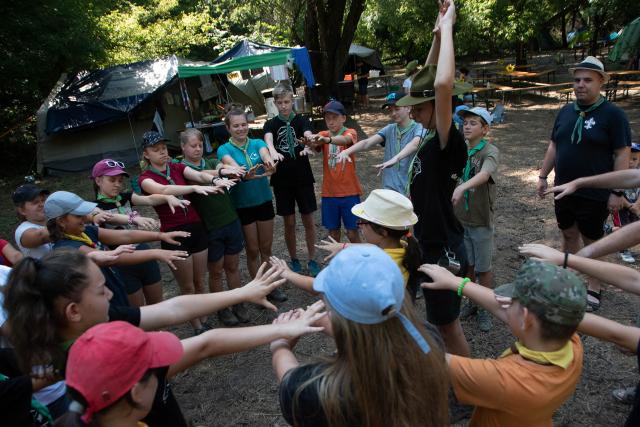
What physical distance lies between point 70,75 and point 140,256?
11.8 m

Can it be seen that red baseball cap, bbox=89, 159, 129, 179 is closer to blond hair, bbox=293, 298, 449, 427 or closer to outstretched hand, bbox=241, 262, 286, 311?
outstretched hand, bbox=241, 262, 286, 311

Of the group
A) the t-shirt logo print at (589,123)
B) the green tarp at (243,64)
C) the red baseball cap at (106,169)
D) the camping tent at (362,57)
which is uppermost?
the camping tent at (362,57)

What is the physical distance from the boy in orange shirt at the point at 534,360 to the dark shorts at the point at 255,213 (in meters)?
2.93

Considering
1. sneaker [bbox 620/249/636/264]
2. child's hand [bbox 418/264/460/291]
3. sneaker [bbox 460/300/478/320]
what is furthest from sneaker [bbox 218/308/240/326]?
sneaker [bbox 620/249/636/264]

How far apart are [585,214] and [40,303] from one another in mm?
4091

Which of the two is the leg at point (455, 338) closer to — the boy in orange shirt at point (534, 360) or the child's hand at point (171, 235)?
the boy in orange shirt at point (534, 360)

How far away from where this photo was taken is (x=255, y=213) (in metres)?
4.39

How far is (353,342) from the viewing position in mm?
1326

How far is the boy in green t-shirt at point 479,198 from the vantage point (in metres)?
3.71

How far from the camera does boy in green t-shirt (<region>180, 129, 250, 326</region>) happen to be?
3.91 metres

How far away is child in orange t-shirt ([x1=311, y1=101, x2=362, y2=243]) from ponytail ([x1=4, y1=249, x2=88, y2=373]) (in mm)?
3140

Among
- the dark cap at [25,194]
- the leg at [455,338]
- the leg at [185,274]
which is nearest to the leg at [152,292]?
the leg at [185,274]

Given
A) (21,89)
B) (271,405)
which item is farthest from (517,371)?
(21,89)

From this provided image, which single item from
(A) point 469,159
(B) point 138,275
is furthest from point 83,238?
(A) point 469,159
